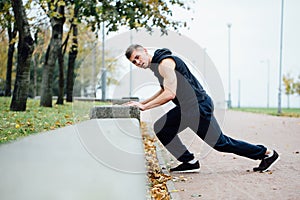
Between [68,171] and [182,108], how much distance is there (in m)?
Answer: 3.41

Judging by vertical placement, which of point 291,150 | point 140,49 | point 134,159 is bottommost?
point 291,150

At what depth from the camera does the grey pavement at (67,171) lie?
77.8 inches

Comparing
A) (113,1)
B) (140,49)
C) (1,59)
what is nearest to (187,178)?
(140,49)

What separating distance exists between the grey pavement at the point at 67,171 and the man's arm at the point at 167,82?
1.52 meters

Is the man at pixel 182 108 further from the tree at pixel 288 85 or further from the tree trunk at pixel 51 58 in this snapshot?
the tree at pixel 288 85

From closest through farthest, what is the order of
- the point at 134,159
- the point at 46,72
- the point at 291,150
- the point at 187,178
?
the point at 134,159
the point at 187,178
the point at 291,150
the point at 46,72

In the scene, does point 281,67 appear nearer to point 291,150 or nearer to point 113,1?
point 113,1

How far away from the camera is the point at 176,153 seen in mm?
6062

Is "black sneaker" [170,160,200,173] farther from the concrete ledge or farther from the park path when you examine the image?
the concrete ledge

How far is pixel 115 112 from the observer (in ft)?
21.7

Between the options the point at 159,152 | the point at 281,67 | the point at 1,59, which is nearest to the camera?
the point at 159,152

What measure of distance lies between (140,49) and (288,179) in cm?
242

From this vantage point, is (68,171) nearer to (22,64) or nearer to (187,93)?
(187,93)

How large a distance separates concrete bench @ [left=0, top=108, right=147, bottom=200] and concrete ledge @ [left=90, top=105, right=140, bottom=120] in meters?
2.41
